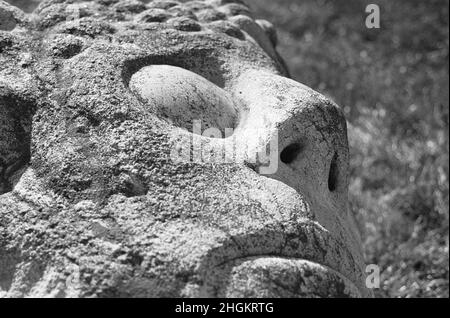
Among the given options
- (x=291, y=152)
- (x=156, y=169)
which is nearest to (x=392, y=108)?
(x=291, y=152)

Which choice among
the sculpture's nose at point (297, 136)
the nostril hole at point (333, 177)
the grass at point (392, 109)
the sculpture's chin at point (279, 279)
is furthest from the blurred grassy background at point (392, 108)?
the sculpture's chin at point (279, 279)

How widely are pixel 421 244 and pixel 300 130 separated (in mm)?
1496

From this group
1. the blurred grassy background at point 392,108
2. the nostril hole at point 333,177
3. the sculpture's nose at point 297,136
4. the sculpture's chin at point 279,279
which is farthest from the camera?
the blurred grassy background at point 392,108

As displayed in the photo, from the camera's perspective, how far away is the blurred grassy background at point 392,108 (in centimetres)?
270

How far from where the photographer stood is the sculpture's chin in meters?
1.15

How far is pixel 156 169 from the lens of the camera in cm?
127

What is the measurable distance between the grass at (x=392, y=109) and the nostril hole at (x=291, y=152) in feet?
3.54

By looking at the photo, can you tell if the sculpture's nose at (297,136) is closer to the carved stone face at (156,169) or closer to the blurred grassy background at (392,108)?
the carved stone face at (156,169)

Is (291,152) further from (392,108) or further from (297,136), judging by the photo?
(392,108)

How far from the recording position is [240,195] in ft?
4.14
